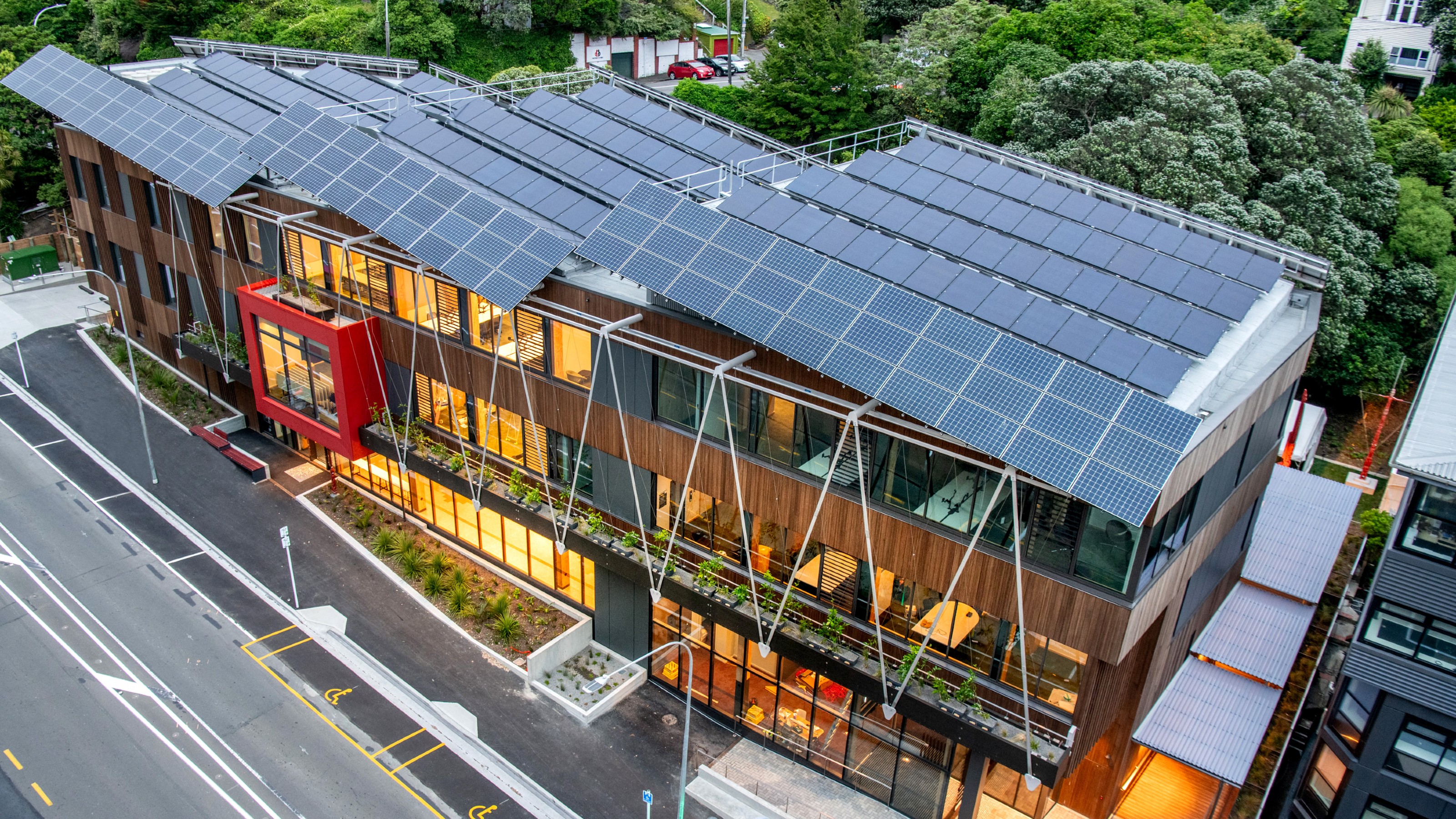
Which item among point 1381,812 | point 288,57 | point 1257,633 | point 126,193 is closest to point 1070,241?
point 1257,633

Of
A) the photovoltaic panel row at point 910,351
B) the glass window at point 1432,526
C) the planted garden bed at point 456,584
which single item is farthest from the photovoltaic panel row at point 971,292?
the planted garden bed at point 456,584

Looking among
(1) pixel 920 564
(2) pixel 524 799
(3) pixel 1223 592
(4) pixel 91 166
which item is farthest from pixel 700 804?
(4) pixel 91 166

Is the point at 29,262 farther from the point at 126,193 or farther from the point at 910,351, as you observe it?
A: the point at 910,351

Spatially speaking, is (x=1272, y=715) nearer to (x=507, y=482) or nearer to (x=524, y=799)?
(x=524, y=799)

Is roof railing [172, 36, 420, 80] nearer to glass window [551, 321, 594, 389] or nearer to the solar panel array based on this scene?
glass window [551, 321, 594, 389]

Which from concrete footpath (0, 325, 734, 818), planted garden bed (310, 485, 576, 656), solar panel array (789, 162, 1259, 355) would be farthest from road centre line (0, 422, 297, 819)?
solar panel array (789, 162, 1259, 355)
